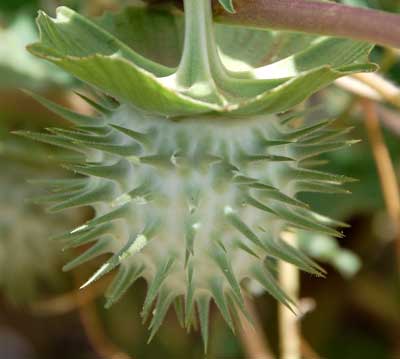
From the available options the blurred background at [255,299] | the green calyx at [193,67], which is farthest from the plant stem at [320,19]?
the blurred background at [255,299]

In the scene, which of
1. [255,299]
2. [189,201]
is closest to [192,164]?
[189,201]

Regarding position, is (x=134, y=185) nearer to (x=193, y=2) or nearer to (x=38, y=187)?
(x=193, y=2)

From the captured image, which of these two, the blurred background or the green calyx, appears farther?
the blurred background

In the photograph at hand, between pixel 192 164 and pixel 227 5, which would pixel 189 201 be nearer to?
pixel 192 164

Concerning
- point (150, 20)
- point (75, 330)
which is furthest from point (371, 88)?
point (75, 330)

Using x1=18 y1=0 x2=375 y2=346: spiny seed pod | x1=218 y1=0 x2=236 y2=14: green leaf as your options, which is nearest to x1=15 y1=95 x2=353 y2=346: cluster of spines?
x1=18 y1=0 x2=375 y2=346: spiny seed pod

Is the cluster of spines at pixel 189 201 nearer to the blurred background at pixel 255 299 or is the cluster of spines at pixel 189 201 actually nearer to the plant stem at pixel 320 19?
the plant stem at pixel 320 19

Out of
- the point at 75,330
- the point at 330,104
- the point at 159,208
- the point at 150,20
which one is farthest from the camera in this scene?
the point at 75,330

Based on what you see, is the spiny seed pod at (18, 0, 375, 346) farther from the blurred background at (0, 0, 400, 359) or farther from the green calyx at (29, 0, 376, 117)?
the blurred background at (0, 0, 400, 359)
